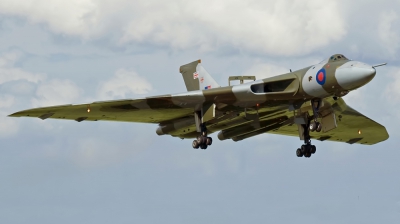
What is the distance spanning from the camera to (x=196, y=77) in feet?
132

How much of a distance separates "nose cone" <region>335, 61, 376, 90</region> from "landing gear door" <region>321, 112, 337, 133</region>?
513cm

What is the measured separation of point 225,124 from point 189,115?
1.81 m

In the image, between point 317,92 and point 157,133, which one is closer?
point 317,92

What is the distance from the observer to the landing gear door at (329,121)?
123ft

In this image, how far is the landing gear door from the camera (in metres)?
37.4

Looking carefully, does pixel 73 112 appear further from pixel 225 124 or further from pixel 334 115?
pixel 334 115

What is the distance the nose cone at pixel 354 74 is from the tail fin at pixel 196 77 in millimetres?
8463

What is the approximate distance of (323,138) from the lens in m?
45.0

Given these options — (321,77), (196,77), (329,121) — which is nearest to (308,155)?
(329,121)

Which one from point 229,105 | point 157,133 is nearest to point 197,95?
point 229,105

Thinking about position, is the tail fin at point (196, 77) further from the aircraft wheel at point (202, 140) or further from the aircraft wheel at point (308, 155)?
the aircraft wheel at point (308, 155)

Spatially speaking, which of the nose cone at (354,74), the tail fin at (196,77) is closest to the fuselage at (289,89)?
the nose cone at (354,74)

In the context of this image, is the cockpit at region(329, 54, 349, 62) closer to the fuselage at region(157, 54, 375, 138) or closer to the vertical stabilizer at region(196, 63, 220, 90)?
the fuselage at region(157, 54, 375, 138)

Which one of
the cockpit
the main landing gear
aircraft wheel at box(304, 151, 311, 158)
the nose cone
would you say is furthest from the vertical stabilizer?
the nose cone
